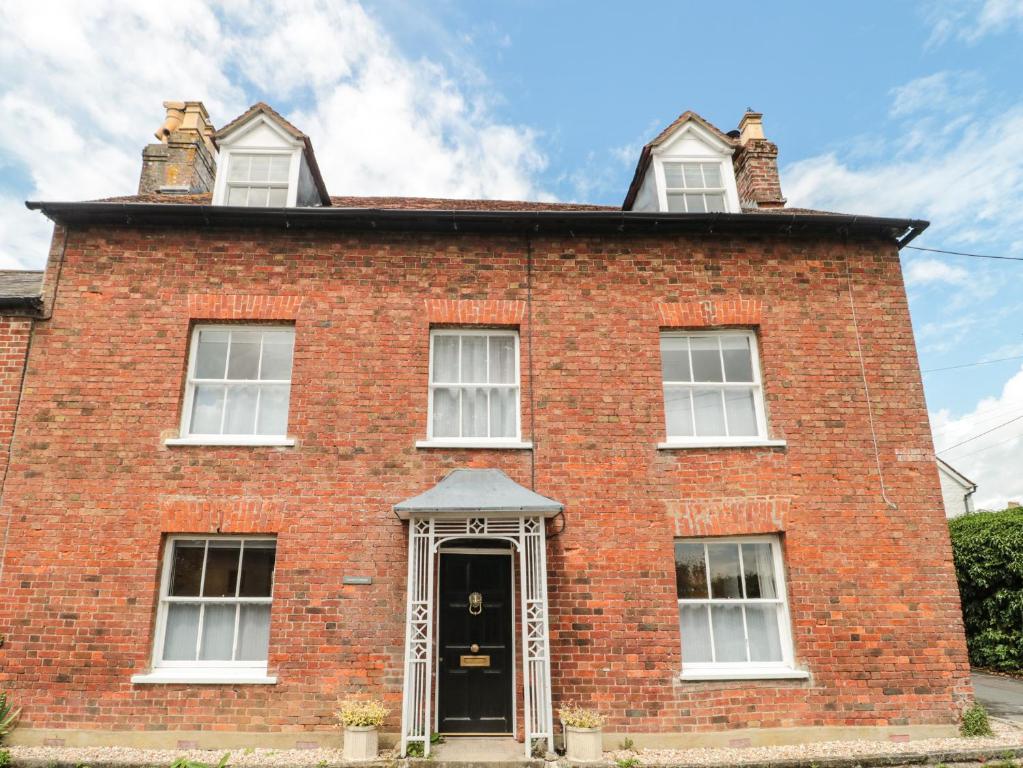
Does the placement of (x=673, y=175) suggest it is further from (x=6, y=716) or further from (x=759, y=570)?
(x=6, y=716)

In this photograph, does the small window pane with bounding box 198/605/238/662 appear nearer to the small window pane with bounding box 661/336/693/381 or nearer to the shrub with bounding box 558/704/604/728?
the shrub with bounding box 558/704/604/728

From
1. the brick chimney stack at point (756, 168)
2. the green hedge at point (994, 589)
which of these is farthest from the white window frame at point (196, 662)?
the green hedge at point (994, 589)

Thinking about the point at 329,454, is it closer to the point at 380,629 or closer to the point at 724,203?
the point at 380,629

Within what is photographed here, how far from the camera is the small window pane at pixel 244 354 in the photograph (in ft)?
27.1

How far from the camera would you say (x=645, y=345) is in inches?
328

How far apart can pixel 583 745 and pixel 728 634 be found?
228 centimetres

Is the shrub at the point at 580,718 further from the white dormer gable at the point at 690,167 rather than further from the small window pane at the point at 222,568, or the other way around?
the white dormer gable at the point at 690,167

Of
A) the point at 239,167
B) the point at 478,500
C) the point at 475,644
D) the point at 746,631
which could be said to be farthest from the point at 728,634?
the point at 239,167

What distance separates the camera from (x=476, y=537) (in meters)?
7.42

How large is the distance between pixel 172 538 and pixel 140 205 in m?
4.36

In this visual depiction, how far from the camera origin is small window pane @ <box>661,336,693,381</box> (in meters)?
8.45

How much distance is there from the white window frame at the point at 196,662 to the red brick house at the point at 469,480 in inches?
1.4

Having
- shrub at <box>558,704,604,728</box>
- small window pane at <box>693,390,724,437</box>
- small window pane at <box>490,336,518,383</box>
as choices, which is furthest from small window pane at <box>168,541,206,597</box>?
small window pane at <box>693,390,724,437</box>

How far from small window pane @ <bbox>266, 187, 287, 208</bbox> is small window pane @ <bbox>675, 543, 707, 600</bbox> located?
7339 millimetres
